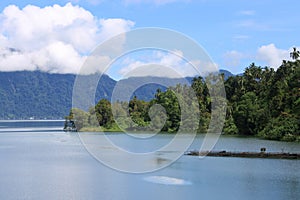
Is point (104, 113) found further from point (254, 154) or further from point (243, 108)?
point (254, 154)

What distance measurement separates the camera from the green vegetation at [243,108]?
4972 cm

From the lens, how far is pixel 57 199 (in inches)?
758

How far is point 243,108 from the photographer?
5978 centimetres

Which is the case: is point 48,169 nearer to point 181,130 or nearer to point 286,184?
point 286,184

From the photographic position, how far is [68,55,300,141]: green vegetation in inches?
1957

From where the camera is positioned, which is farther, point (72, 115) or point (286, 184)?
point (72, 115)

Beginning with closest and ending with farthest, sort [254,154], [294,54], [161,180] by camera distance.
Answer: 1. [161,180]
2. [254,154]
3. [294,54]

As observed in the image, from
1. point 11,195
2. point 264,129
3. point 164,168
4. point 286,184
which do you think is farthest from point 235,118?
point 11,195

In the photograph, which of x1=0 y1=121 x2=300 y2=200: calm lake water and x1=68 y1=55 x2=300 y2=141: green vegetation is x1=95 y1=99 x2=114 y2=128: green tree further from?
x1=0 y1=121 x2=300 y2=200: calm lake water

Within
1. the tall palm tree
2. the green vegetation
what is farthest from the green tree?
the tall palm tree

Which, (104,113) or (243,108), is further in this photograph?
(104,113)

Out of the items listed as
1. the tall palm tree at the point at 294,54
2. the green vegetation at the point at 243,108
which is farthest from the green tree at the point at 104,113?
the tall palm tree at the point at 294,54

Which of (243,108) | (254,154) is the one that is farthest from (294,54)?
(254,154)

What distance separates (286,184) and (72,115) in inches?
2666
